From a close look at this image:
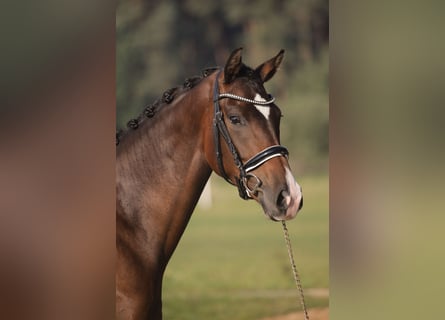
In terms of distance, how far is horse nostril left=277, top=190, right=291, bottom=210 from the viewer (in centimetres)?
245

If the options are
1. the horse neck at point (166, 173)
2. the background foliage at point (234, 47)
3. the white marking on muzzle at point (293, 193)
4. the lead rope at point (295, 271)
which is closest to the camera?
the white marking on muzzle at point (293, 193)

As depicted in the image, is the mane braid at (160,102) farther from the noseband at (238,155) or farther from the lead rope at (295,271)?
the lead rope at (295,271)

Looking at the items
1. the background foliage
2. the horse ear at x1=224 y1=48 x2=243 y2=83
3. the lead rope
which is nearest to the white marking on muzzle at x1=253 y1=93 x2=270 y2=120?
the horse ear at x1=224 y1=48 x2=243 y2=83

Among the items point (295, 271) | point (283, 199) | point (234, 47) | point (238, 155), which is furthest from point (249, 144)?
point (295, 271)

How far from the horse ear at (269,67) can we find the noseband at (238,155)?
0.24 m

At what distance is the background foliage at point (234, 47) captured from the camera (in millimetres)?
2830

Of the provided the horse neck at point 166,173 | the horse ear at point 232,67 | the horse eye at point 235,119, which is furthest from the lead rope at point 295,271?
the horse ear at point 232,67

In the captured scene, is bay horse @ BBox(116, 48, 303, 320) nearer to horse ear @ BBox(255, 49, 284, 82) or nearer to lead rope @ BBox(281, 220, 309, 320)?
horse ear @ BBox(255, 49, 284, 82)

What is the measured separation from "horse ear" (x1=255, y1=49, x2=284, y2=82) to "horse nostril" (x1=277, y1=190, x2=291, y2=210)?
21.4 inches

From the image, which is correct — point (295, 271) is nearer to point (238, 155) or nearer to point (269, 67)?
point (238, 155)
